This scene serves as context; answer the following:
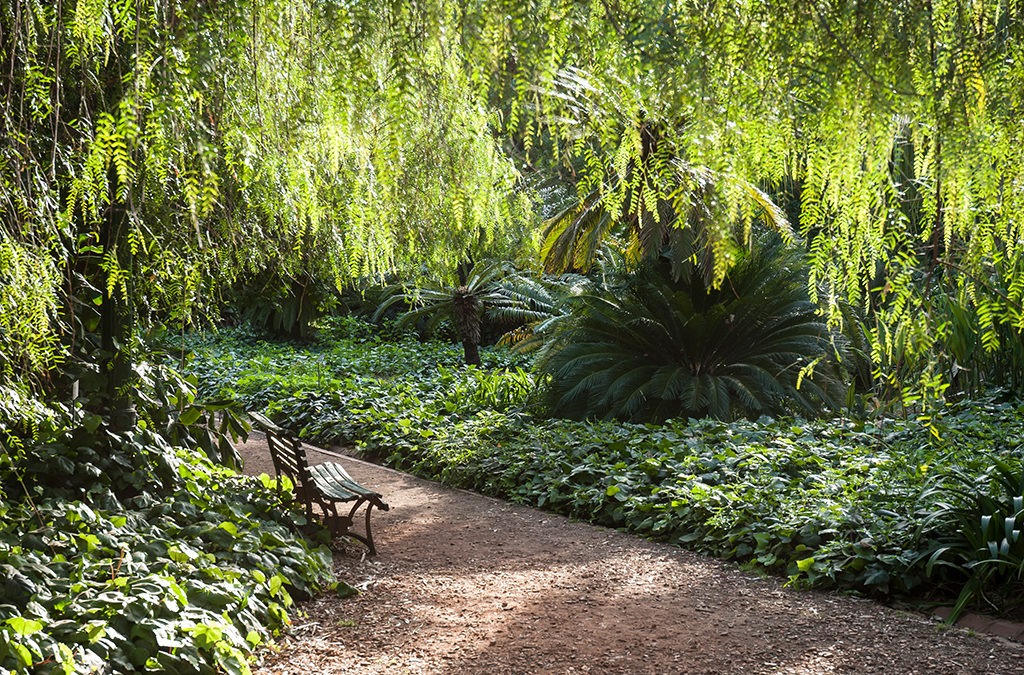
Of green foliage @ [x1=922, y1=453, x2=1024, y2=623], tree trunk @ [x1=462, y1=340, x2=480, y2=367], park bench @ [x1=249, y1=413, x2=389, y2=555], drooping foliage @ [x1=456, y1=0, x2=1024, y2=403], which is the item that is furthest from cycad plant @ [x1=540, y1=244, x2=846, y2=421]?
drooping foliage @ [x1=456, y1=0, x2=1024, y2=403]

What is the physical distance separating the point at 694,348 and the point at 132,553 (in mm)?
7264

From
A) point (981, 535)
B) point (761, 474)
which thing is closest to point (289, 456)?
point (761, 474)

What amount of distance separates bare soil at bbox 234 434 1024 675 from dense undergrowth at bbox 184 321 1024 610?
1.00 ft

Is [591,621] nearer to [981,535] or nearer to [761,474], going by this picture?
[981,535]

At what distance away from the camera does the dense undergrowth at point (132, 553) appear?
3.43m

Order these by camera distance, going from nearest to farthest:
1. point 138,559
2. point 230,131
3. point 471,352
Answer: point 230,131
point 138,559
point 471,352

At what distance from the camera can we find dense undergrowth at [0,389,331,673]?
3430mm

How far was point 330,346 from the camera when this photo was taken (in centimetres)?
1905

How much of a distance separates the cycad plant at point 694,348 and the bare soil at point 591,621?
3.44 meters

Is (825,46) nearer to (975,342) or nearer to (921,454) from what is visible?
(921,454)

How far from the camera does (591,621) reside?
15.8 ft

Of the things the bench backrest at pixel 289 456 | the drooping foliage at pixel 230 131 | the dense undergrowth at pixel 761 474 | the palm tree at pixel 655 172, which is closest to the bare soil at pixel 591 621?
the dense undergrowth at pixel 761 474

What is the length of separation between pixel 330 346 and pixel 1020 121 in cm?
1809

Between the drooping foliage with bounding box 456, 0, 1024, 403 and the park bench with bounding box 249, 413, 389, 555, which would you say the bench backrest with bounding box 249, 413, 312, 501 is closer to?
the park bench with bounding box 249, 413, 389, 555
